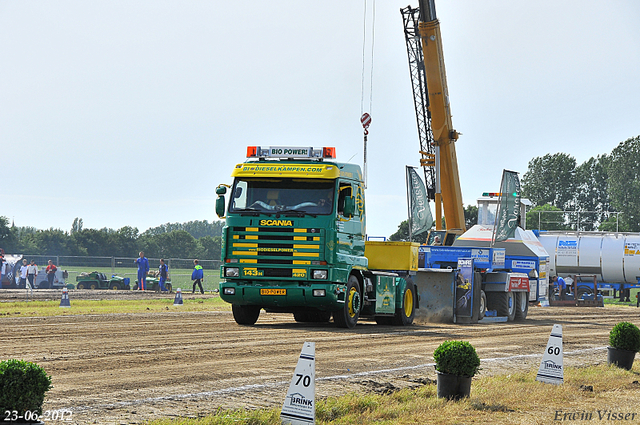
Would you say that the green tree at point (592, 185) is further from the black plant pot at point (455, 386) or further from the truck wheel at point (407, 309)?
the black plant pot at point (455, 386)

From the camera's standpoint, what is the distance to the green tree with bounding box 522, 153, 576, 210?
380 feet

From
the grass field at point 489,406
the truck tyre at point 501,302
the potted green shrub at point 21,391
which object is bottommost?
the grass field at point 489,406

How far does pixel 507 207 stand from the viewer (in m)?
23.7

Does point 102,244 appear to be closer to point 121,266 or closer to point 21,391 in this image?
point 121,266

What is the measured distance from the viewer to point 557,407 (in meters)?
8.00

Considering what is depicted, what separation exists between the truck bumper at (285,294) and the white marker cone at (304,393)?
8764mm

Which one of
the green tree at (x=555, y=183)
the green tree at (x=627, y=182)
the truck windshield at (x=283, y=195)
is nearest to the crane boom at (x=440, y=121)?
the truck windshield at (x=283, y=195)

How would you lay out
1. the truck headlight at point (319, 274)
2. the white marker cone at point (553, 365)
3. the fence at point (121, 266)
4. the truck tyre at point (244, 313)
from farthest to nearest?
the fence at point (121, 266) < the truck tyre at point (244, 313) < the truck headlight at point (319, 274) < the white marker cone at point (553, 365)

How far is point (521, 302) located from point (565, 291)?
15989mm

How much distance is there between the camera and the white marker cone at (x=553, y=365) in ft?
30.4

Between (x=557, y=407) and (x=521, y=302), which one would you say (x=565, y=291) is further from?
(x=557, y=407)

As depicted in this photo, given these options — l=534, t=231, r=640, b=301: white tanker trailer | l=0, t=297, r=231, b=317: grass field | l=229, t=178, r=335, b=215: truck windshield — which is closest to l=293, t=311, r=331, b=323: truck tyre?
l=229, t=178, r=335, b=215: truck windshield

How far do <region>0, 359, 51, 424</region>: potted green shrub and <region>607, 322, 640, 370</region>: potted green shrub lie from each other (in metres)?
8.80

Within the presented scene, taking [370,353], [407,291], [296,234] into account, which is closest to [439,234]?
[407,291]
